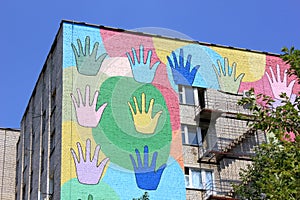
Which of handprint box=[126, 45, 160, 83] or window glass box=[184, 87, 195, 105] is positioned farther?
window glass box=[184, 87, 195, 105]

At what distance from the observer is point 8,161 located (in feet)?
131

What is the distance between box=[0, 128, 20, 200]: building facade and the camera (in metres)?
38.8

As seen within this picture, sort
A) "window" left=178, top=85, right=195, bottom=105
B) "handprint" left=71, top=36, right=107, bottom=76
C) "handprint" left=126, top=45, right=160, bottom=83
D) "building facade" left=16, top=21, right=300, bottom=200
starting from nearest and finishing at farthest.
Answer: "building facade" left=16, top=21, right=300, bottom=200
"handprint" left=71, top=36, right=107, bottom=76
"handprint" left=126, top=45, right=160, bottom=83
"window" left=178, top=85, right=195, bottom=105

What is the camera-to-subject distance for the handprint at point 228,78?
107ft

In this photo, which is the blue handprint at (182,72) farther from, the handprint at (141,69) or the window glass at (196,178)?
the window glass at (196,178)

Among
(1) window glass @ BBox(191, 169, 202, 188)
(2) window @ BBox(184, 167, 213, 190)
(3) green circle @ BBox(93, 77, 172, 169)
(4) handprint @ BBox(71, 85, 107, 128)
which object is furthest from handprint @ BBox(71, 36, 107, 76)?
(1) window glass @ BBox(191, 169, 202, 188)

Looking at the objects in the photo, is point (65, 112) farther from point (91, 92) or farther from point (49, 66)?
point (49, 66)

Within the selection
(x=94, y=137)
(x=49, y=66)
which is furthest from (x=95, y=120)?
(x=49, y=66)

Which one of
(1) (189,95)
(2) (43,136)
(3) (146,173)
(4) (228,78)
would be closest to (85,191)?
(3) (146,173)

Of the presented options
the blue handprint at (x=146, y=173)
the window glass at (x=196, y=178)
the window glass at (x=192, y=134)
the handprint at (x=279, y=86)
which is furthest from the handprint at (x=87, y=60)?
the handprint at (x=279, y=86)

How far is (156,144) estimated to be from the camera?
29.7m

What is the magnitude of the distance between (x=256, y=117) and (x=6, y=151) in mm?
27040

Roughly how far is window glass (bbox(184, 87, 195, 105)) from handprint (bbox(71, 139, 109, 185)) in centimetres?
570

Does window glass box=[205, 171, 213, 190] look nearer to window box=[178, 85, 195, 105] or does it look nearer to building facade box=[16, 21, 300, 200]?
building facade box=[16, 21, 300, 200]
